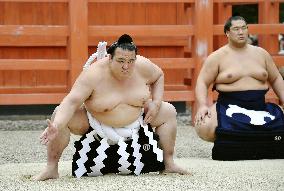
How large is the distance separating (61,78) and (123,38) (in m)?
4.33

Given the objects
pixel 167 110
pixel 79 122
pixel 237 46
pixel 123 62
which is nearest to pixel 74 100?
pixel 79 122

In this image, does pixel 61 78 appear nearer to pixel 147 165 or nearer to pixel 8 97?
pixel 8 97

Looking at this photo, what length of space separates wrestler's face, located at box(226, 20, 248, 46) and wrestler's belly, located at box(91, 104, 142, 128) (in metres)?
1.16

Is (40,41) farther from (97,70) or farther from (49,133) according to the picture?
(49,133)

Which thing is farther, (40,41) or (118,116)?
(40,41)

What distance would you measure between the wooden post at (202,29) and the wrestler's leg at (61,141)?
290cm

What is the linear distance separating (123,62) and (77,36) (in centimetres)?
A: 286

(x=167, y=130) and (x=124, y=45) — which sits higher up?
(x=124, y=45)

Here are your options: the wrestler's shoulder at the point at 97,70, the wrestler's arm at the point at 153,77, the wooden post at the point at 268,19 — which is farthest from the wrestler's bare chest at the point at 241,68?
the wooden post at the point at 268,19

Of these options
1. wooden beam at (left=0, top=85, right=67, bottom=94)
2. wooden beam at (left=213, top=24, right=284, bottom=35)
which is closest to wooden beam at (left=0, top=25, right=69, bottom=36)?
wooden beam at (left=0, top=85, right=67, bottom=94)

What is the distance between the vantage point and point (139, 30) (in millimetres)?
6438

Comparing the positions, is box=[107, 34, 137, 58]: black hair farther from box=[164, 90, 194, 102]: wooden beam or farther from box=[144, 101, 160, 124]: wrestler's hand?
box=[164, 90, 194, 102]: wooden beam

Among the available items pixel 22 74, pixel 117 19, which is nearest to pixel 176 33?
pixel 117 19

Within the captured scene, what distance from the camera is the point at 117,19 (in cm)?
782
